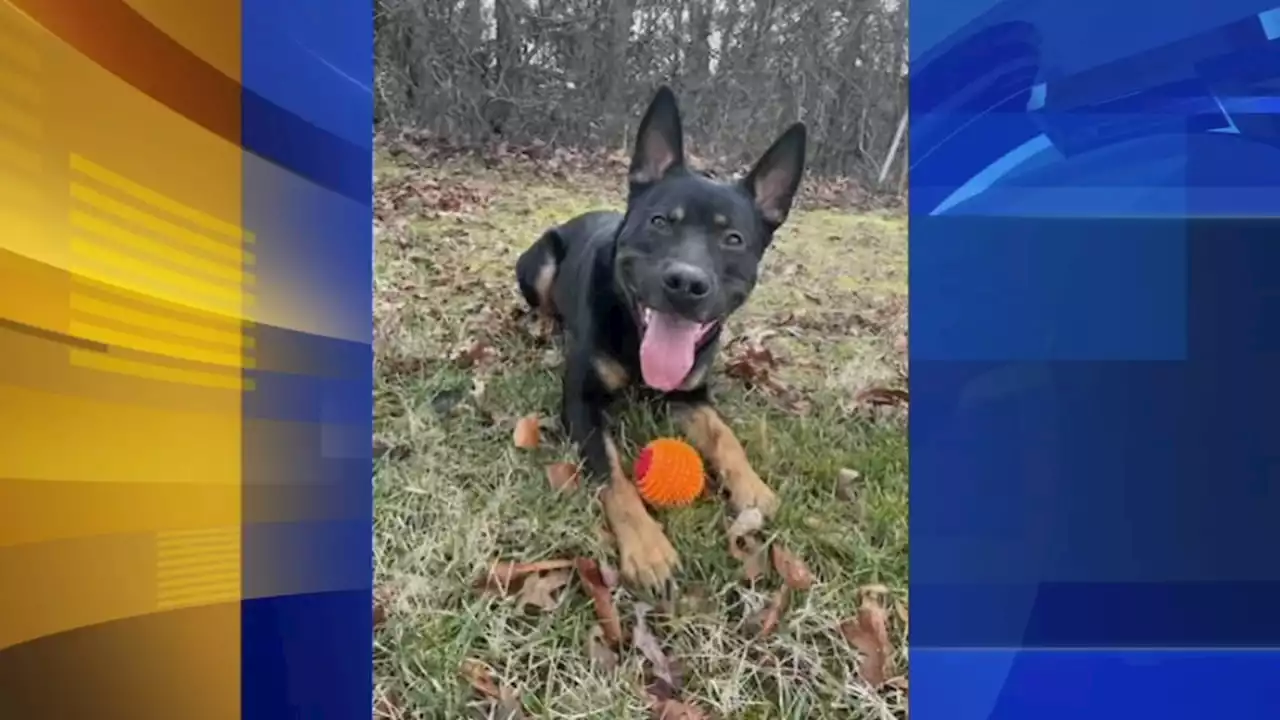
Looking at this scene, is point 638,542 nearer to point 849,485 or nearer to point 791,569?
point 791,569

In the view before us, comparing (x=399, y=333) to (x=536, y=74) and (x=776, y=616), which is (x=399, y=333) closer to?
(x=536, y=74)

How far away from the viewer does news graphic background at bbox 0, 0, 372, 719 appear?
1.80 m

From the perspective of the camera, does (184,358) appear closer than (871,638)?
Yes

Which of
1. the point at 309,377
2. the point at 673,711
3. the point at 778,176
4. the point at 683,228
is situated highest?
the point at 778,176

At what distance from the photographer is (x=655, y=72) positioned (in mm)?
2104

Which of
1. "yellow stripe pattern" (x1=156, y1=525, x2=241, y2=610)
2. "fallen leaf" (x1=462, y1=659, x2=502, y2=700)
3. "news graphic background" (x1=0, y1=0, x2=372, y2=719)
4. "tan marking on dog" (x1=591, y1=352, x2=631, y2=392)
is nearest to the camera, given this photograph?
"news graphic background" (x1=0, y1=0, x2=372, y2=719)

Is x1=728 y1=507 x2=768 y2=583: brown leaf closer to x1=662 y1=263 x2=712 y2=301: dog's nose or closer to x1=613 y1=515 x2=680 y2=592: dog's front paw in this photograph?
x1=613 y1=515 x2=680 y2=592: dog's front paw

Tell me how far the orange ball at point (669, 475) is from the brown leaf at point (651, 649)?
23 cm

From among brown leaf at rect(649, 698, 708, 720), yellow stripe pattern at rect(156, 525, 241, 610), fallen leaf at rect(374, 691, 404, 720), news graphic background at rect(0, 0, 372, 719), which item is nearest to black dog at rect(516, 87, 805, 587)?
brown leaf at rect(649, 698, 708, 720)

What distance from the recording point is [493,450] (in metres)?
2.12

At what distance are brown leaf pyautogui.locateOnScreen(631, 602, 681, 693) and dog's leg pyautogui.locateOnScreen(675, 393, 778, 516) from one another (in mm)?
308

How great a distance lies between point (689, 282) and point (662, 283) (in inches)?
2.5

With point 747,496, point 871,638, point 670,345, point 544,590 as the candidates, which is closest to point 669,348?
point 670,345

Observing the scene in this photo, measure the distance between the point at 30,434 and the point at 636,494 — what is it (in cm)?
119
